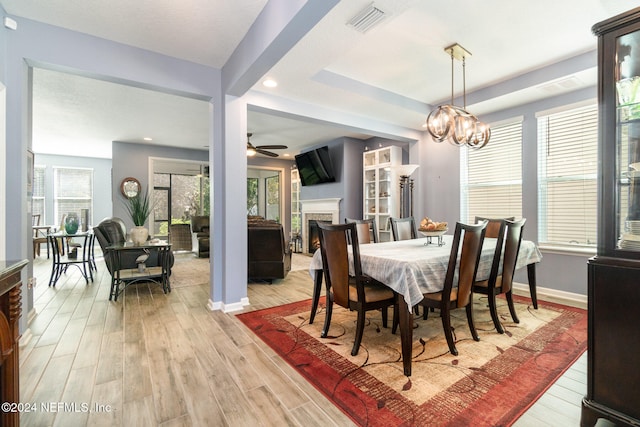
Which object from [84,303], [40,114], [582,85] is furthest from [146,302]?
[582,85]

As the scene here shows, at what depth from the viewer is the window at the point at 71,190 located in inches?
327

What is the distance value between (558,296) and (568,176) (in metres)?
1.52

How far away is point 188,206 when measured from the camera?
853 cm

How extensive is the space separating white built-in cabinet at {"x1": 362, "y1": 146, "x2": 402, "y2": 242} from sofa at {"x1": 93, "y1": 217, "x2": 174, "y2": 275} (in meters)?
3.95

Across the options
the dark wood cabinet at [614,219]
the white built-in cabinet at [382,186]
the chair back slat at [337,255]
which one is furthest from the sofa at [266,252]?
the dark wood cabinet at [614,219]

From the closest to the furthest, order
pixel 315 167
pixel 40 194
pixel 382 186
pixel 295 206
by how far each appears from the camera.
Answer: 1. pixel 382 186
2. pixel 315 167
3. pixel 40 194
4. pixel 295 206

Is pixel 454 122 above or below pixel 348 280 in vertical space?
above

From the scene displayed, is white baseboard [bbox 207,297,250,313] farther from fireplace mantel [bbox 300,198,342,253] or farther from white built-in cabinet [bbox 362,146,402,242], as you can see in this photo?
fireplace mantel [bbox 300,198,342,253]

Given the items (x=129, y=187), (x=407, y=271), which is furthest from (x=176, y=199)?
(x=407, y=271)

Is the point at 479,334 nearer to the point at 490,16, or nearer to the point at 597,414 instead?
the point at 597,414

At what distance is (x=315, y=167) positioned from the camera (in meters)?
7.10

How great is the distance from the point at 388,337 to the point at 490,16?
286 cm

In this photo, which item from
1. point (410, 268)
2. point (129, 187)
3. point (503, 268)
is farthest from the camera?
point (129, 187)

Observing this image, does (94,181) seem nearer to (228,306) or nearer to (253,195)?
(253,195)
